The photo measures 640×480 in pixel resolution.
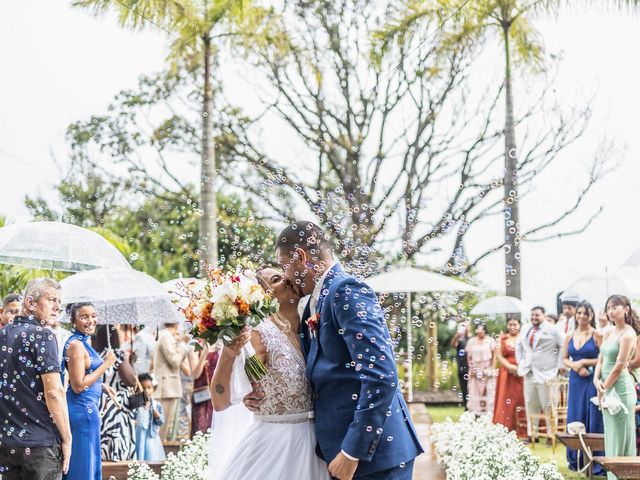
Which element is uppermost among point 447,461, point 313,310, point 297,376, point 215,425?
point 313,310

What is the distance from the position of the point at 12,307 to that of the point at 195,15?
7.73m

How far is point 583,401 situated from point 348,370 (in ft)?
21.9

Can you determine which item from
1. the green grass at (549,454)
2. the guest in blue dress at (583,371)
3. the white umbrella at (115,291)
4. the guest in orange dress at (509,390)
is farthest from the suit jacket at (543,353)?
the white umbrella at (115,291)

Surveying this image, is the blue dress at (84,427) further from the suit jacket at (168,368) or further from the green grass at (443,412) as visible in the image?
the green grass at (443,412)

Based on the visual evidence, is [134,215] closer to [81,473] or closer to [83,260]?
[83,260]

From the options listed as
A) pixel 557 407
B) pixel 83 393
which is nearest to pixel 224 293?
pixel 83 393

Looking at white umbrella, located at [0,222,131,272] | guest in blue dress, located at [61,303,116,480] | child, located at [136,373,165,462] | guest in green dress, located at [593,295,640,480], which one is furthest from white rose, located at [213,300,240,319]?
guest in green dress, located at [593,295,640,480]

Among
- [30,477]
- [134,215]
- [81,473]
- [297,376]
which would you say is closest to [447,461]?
[81,473]

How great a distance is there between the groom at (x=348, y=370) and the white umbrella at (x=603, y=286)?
7391mm

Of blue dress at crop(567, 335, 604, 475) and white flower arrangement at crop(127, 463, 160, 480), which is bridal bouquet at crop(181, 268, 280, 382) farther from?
blue dress at crop(567, 335, 604, 475)

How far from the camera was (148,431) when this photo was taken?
8.38 metres

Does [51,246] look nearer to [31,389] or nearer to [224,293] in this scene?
[31,389]

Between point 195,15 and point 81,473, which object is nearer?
point 81,473

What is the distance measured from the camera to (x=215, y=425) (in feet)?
15.8
